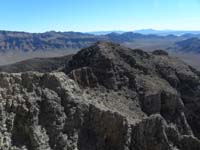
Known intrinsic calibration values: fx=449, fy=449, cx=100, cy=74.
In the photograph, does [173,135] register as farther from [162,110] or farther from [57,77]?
[162,110]

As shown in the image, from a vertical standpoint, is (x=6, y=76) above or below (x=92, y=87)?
above

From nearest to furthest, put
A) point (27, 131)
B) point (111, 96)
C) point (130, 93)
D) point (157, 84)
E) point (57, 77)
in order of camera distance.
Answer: point (27, 131)
point (57, 77)
point (111, 96)
point (130, 93)
point (157, 84)

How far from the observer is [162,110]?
3609 cm

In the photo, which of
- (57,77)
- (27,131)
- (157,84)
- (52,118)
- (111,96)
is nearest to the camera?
(27,131)

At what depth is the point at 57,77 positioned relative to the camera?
27.0m

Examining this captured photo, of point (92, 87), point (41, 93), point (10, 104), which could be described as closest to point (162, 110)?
point (92, 87)

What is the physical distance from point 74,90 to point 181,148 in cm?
740

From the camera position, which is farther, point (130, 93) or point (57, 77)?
point (130, 93)

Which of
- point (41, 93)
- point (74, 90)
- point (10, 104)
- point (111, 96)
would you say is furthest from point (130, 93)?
point (10, 104)

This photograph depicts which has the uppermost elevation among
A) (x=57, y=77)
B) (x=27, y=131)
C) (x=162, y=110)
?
(x=57, y=77)

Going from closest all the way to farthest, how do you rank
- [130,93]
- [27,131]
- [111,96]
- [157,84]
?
[27,131] < [111,96] < [130,93] < [157,84]

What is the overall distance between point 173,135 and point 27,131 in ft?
27.1

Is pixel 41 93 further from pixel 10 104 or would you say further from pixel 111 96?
pixel 111 96

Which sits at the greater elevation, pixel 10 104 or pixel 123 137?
pixel 10 104
